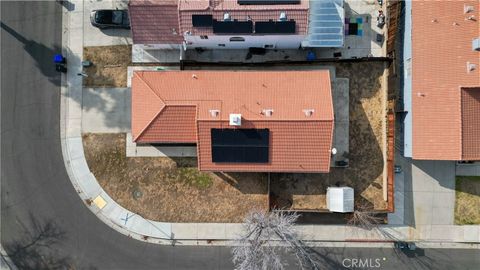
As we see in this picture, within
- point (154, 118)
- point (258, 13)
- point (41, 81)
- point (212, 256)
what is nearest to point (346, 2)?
point (258, 13)

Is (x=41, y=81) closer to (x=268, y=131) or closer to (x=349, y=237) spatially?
(x=268, y=131)

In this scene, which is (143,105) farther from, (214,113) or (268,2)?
(268,2)

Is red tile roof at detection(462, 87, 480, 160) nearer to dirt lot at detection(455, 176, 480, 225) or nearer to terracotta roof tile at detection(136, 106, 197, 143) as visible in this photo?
dirt lot at detection(455, 176, 480, 225)

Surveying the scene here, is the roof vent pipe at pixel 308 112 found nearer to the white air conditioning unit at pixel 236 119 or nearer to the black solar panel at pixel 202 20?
the white air conditioning unit at pixel 236 119

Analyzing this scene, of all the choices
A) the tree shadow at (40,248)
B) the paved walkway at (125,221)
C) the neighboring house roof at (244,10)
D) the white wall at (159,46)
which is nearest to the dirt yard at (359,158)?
the paved walkway at (125,221)

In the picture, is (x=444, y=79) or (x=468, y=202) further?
(x=468, y=202)

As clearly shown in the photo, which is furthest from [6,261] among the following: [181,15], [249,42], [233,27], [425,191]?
[425,191]


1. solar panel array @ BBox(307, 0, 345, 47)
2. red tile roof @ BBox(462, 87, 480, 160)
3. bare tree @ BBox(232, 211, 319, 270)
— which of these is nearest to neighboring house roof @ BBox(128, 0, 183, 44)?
solar panel array @ BBox(307, 0, 345, 47)
